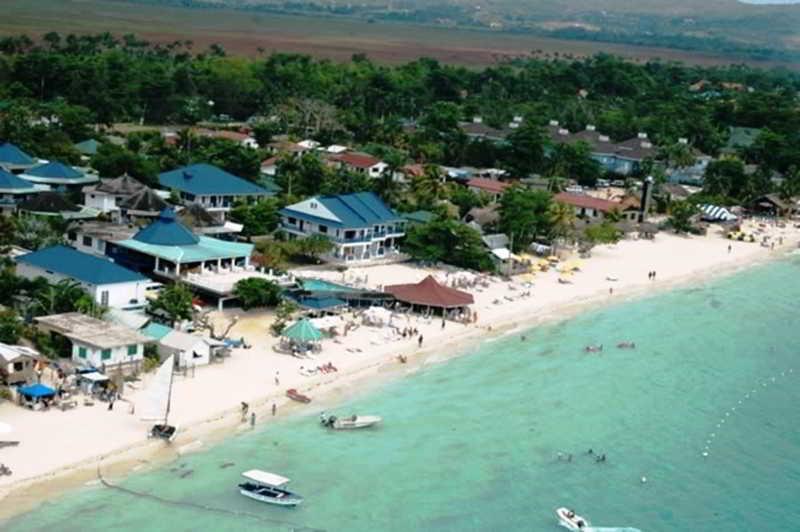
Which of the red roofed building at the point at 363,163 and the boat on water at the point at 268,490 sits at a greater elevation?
the red roofed building at the point at 363,163

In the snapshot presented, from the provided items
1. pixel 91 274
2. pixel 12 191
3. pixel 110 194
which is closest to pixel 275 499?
pixel 91 274

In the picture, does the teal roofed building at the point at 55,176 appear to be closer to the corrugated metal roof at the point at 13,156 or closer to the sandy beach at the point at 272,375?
the corrugated metal roof at the point at 13,156

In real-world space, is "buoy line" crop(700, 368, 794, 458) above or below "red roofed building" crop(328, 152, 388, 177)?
below

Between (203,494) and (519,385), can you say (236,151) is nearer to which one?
(519,385)

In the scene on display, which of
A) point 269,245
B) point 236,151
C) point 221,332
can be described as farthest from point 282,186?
point 221,332

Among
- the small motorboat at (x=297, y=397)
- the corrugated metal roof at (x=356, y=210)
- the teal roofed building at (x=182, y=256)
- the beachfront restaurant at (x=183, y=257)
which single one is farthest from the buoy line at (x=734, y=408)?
the corrugated metal roof at (x=356, y=210)

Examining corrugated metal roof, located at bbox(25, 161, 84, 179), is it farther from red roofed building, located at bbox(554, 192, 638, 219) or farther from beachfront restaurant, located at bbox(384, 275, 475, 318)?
red roofed building, located at bbox(554, 192, 638, 219)

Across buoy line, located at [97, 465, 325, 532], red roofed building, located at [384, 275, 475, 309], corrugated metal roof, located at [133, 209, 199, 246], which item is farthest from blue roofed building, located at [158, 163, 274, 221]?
buoy line, located at [97, 465, 325, 532]
